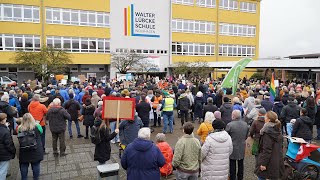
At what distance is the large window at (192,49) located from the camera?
3941cm

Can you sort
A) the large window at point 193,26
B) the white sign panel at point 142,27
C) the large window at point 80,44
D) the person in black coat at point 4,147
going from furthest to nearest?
1. the large window at point 193,26
2. the white sign panel at point 142,27
3. the large window at point 80,44
4. the person in black coat at point 4,147

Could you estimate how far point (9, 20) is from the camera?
3002cm

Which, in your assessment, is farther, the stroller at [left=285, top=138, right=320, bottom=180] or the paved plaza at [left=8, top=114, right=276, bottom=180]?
the paved plaza at [left=8, top=114, right=276, bottom=180]

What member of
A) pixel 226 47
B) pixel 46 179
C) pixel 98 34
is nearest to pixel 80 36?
pixel 98 34

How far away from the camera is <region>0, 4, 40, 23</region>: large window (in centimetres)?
2970

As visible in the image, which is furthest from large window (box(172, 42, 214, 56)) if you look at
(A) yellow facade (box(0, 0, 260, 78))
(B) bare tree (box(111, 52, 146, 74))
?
(B) bare tree (box(111, 52, 146, 74))

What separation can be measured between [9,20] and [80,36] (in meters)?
7.99

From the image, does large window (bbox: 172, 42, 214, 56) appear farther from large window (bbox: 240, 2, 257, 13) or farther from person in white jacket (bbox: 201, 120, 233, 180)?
person in white jacket (bbox: 201, 120, 233, 180)

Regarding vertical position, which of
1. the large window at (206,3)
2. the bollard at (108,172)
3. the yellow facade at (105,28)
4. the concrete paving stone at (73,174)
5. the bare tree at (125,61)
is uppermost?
the large window at (206,3)

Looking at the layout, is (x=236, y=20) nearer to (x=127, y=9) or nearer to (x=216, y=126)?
(x=127, y=9)

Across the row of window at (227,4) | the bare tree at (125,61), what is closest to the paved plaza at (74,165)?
the bare tree at (125,61)

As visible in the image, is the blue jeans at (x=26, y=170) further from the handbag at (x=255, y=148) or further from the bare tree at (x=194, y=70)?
the bare tree at (x=194, y=70)

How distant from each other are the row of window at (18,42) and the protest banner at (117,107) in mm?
29188

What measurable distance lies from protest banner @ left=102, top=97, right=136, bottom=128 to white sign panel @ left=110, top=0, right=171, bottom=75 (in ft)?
100
